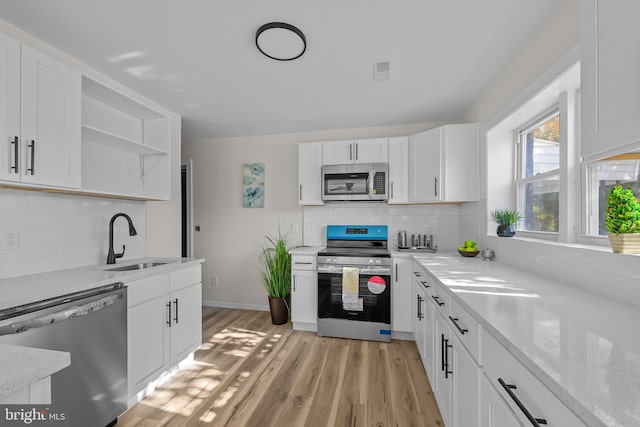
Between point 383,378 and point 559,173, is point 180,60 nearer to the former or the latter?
point 559,173

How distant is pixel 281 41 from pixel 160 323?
2120 millimetres

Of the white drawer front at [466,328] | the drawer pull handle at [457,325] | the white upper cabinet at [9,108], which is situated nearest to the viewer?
the white drawer front at [466,328]

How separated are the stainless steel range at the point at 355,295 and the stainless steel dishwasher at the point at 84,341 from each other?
182 centimetres

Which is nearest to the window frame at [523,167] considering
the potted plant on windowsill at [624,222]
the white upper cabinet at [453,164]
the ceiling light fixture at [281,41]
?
the white upper cabinet at [453,164]

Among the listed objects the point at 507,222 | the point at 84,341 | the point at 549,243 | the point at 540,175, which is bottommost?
the point at 84,341

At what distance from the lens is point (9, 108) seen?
4.89ft

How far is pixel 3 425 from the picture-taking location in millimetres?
559

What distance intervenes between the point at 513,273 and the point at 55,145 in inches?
114

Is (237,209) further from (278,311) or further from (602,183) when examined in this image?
(602,183)

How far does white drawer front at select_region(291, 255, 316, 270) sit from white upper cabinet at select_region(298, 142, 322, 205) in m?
0.69

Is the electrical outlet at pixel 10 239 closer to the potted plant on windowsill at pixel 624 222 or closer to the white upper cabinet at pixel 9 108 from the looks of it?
the white upper cabinet at pixel 9 108

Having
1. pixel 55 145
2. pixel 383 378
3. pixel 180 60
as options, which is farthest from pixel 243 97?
pixel 383 378

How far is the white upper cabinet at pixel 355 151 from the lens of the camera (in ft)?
10.8

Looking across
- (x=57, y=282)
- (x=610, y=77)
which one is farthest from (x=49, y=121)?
(x=610, y=77)
